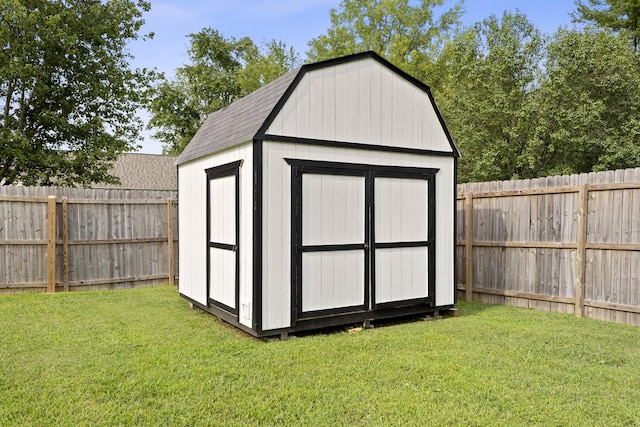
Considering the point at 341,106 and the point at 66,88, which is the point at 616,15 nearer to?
the point at 341,106

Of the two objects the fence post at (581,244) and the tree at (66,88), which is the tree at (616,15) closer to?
the fence post at (581,244)

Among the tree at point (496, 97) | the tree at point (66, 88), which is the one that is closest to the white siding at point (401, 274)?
the tree at point (496, 97)

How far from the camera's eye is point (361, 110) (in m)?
5.88

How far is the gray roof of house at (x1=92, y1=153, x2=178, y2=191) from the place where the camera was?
2252 centimetres

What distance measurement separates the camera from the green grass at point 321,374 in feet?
10.5

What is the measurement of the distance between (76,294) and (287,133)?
17.9 feet

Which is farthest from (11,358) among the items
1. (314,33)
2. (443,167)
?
(314,33)

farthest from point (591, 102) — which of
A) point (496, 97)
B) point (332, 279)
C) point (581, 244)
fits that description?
point (332, 279)

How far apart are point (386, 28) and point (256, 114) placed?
20.4 meters

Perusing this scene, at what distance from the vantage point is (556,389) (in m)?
3.67

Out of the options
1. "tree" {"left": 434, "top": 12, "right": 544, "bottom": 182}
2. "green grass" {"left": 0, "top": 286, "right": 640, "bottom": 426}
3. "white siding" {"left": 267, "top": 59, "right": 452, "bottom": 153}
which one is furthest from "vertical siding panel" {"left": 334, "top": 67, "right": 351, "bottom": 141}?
"tree" {"left": 434, "top": 12, "right": 544, "bottom": 182}

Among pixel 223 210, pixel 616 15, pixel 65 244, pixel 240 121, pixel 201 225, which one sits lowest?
pixel 65 244

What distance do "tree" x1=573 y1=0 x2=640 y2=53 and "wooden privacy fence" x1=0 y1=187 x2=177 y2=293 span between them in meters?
18.4

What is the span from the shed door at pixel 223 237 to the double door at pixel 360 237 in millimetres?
766
